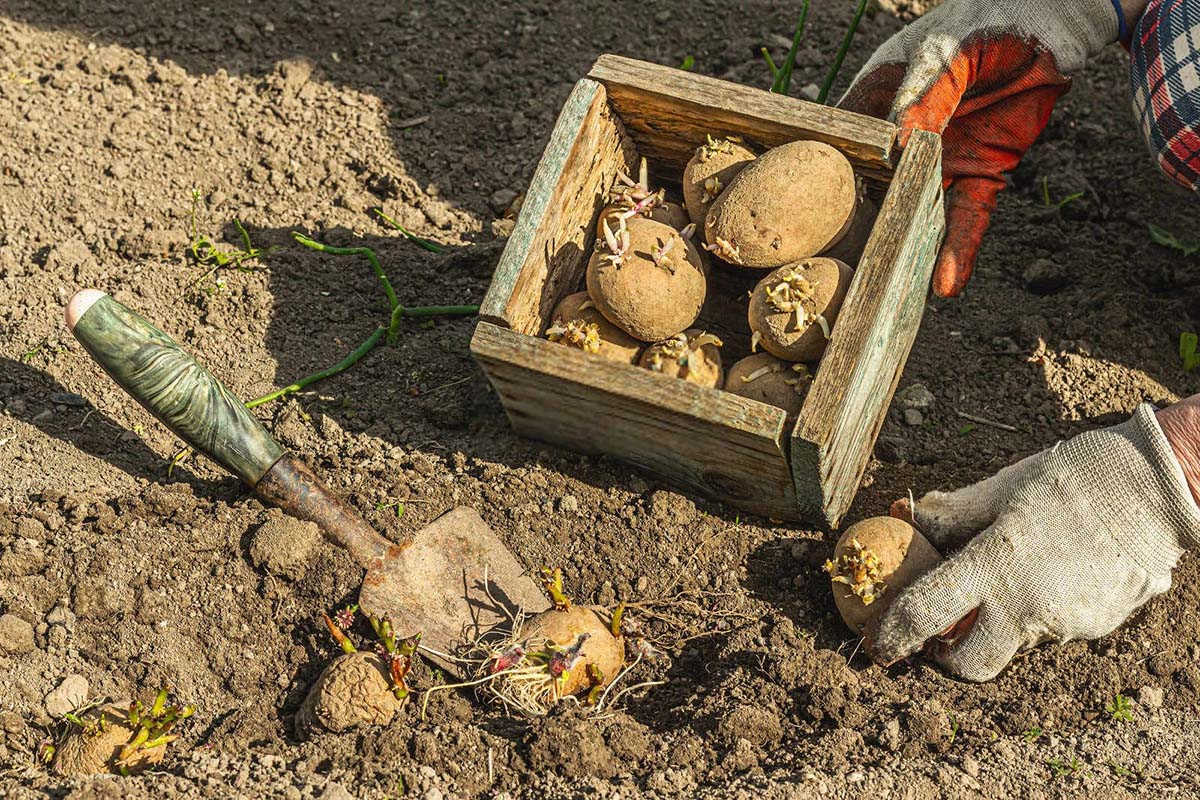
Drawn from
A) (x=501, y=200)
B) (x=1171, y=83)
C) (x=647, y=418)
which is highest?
(x=1171, y=83)

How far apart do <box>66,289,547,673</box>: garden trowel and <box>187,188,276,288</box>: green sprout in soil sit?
0.77 metres

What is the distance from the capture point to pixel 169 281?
3492mm

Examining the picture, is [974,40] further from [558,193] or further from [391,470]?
[391,470]

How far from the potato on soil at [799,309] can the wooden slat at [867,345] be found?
80 mm

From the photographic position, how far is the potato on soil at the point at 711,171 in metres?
2.90

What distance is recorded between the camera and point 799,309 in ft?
8.61

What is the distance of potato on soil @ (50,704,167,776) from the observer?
2512mm

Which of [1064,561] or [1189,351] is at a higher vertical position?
[1189,351]

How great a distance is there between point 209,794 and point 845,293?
→ 1.71m

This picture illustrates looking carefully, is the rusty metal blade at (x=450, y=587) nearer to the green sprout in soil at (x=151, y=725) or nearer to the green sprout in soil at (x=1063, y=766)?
the green sprout in soil at (x=151, y=725)

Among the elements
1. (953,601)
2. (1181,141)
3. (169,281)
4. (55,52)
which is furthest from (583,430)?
(55,52)

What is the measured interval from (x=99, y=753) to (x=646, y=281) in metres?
1.55

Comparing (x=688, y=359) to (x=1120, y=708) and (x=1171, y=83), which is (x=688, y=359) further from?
(x=1171, y=83)

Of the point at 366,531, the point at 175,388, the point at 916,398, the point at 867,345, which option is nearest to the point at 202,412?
the point at 175,388
